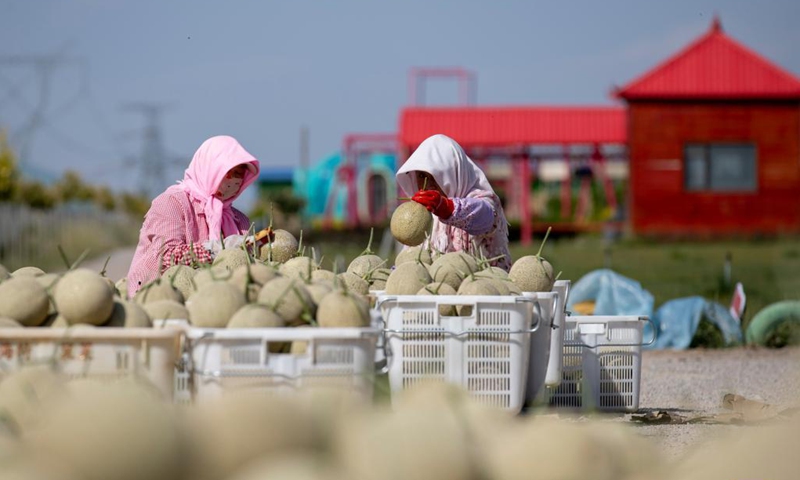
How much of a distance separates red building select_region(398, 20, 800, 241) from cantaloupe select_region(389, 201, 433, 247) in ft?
71.1

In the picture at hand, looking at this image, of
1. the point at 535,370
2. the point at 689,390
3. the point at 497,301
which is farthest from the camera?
the point at 689,390

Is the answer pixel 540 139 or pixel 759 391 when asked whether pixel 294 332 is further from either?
pixel 540 139

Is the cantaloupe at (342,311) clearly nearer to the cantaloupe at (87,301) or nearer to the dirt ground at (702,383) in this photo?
the cantaloupe at (87,301)

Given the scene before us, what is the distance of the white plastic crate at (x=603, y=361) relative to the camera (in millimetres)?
6387

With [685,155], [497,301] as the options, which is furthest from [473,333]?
[685,155]

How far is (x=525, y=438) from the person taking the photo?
183 cm

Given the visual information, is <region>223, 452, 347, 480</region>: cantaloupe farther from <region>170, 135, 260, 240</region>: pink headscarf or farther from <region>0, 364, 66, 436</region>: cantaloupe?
<region>170, 135, 260, 240</region>: pink headscarf

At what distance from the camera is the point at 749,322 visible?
11.3m

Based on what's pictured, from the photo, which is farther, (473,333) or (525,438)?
(473,333)

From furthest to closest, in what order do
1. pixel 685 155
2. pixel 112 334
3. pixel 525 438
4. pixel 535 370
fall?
1. pixel 685 155
2. pixel 535 370
3. pixel 112 334
4. pixel 525 438

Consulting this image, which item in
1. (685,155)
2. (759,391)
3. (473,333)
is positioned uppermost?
(685,155)

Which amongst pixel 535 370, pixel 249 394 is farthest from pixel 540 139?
pixel 249 394

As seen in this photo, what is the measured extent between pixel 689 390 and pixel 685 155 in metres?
20.8

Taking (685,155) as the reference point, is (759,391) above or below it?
below
